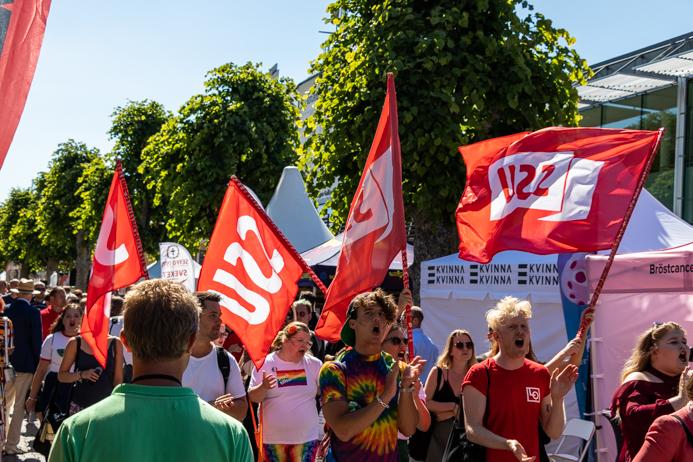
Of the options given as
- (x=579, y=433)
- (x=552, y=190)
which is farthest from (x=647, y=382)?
(x=579, y=433)

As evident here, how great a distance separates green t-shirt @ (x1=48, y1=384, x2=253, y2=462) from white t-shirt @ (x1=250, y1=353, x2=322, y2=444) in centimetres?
421

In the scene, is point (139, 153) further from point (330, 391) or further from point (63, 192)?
point (330, 391)

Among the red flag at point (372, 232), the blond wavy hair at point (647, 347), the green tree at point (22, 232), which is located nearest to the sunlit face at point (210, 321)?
the red flag at point (372, 232)

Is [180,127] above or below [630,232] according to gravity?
above

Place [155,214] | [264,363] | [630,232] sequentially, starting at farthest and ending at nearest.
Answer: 1. [155,214]
2. [630,232]
3. [264,363]

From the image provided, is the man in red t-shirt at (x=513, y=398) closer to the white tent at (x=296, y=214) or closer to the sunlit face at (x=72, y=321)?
the sunlit face at (x=72, y=321)

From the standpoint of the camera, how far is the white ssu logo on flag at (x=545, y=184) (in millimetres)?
6141

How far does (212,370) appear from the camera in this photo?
5461mm

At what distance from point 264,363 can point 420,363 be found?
2.57 meters

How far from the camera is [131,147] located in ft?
113

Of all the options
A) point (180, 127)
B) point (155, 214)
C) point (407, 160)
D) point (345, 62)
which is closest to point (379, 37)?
point (345, 62)

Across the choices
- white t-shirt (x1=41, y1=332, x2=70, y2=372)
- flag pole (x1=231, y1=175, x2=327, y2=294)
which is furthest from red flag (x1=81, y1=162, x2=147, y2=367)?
white t-shirt (x1=41, y1=332, x2=70, y2=372)

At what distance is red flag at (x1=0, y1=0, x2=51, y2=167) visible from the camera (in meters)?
3.37

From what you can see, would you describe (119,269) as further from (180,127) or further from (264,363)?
(180,127)
